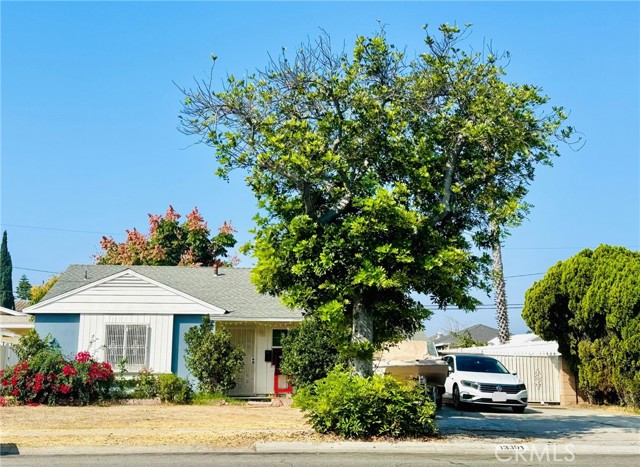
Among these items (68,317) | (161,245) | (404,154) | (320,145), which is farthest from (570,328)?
(161,245)

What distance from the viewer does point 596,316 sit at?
68.4 feet

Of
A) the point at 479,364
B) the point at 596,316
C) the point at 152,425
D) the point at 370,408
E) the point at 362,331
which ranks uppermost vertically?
the point at 596,316

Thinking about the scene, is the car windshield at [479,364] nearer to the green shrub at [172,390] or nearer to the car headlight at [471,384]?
the car headlight at [471,384]

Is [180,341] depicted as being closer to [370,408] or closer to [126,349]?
[126,349]

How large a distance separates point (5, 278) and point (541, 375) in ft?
157

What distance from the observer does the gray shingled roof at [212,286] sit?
23016mm

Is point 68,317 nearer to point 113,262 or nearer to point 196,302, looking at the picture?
point 196,302

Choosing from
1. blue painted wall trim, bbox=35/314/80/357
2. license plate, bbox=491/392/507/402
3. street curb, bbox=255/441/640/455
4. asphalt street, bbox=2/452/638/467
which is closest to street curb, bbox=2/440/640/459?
street curb, bbox=255/441/640/455

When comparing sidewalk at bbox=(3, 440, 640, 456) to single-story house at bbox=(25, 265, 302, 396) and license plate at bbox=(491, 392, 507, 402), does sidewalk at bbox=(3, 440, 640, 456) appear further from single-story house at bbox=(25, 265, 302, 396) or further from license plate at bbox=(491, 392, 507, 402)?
single-story house at bbox=(25, 265, 302, 396)

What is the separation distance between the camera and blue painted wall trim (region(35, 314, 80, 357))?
71.2ft

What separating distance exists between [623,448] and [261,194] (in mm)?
8425

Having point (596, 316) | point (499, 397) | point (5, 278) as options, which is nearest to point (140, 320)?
point (499, 397)

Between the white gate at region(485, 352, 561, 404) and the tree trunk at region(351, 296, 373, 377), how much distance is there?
1187cm

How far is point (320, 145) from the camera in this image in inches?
506
